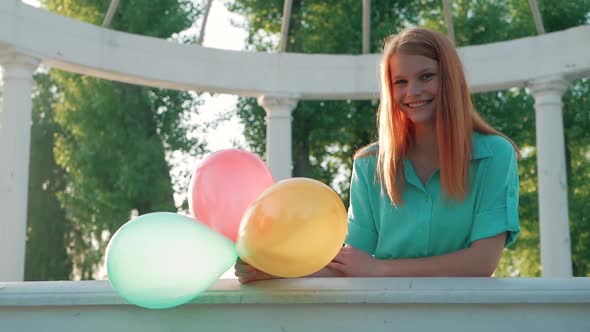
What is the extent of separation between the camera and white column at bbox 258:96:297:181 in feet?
95.0

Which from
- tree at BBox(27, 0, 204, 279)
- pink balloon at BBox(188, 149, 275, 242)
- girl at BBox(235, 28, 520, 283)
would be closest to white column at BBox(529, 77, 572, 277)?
girl at BBox(235, 28, 520, 283)

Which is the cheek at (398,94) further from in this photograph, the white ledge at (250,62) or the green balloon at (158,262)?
the white ledge at (250,62)

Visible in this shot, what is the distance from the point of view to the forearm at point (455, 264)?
26.6 feet

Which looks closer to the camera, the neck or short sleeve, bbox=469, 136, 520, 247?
short sleeve, bbox=469, 136, 520, 247

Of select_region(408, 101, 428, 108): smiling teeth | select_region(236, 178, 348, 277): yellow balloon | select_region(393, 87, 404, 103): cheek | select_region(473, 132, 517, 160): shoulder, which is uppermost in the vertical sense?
select_region(393, 87, 404, 103): cheek

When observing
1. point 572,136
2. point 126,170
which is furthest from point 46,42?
point 572,136

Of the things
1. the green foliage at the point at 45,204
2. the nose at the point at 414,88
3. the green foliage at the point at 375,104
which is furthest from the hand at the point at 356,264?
the green foliage at the point at 45,204

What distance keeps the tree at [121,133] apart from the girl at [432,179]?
42.5m

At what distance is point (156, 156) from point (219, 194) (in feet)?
142

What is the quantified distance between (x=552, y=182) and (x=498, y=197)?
68.4ft

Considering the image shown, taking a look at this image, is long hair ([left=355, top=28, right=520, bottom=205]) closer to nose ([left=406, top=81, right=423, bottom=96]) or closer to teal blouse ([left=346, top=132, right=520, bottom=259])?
teal blouse ([left=346, top=132, right=520, bottom=259])

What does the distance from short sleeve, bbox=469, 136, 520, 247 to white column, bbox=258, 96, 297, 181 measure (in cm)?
2063

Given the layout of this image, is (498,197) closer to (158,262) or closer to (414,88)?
(414,88)

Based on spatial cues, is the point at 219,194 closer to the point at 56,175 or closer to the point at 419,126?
the point at 419,126
